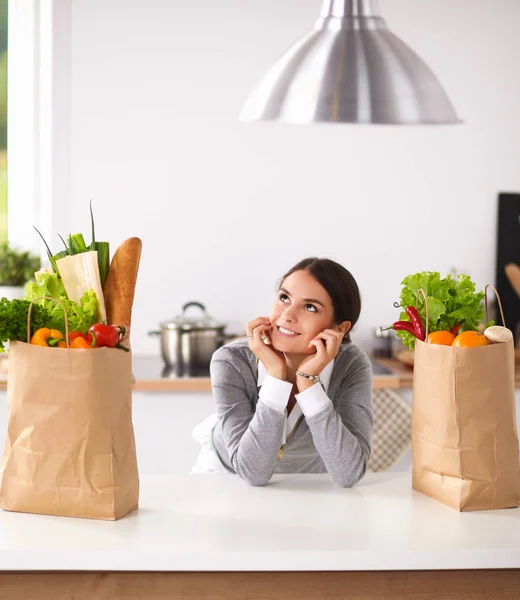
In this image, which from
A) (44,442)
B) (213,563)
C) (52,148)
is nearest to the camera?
(213,563)

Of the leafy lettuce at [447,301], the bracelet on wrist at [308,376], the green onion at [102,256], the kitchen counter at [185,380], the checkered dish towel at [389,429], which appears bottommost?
the checkered dish towel at [389,429]

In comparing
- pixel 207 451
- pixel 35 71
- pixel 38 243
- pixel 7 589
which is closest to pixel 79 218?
pixel 38 243

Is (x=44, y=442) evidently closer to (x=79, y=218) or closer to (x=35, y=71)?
(x=79, y=218)

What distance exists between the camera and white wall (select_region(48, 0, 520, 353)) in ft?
11.4

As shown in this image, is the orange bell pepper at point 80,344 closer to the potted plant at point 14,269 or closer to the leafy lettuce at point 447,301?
the leafy lettuce at point 447,301

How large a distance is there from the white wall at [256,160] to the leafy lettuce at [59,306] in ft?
6.88

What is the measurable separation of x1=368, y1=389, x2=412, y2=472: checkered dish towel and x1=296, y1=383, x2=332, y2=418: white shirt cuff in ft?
4.82

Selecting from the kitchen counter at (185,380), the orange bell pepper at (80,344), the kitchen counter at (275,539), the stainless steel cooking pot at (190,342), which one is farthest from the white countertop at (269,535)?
the stainless steel cooking pot at (190,342)

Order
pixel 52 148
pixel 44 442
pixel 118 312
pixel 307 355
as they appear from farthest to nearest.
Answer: pixel 52 148
pixel 307 355
pixel 118 312
pixel 44 442

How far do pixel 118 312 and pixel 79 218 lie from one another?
218 centimetres

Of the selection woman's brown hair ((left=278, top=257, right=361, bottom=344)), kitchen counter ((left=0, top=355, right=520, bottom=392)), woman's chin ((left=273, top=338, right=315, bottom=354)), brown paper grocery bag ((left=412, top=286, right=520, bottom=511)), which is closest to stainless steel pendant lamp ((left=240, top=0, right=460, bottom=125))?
woman's brown hair ((left=278, top=257, right=361, bottom=344))

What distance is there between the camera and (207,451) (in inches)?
75.3

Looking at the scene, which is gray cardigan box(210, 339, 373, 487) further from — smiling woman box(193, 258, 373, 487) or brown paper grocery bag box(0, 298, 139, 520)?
brown paper grocery bag box(0, 298, 139, 520)

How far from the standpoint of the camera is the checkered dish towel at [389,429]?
10.0ft
